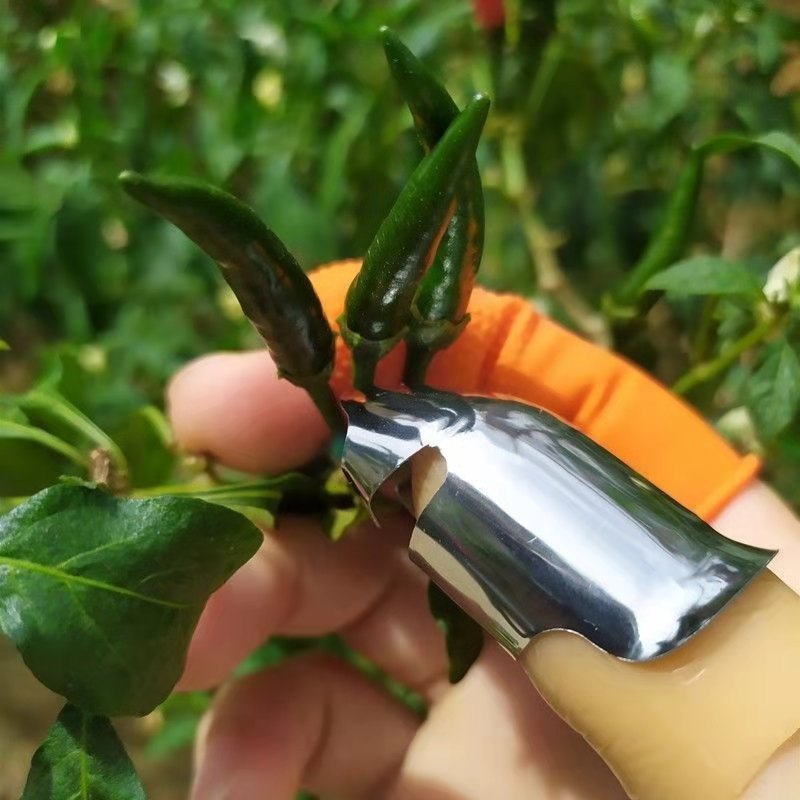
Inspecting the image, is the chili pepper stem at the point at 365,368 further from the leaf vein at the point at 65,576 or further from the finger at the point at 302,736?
the finger at the point at 302,736

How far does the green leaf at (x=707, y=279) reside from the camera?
1.08ft

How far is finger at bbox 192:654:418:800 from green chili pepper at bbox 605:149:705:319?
0.23 m

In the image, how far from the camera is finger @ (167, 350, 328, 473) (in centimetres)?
35

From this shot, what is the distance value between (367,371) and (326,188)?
10.1 inches

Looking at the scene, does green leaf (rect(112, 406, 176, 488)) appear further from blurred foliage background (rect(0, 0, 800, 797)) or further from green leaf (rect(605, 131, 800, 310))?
green leaf (rect(605, 131, 800, 310))

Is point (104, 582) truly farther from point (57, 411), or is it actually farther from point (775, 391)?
point (775, 391)

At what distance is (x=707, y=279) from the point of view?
13.1 inches

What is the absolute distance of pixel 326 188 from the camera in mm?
514

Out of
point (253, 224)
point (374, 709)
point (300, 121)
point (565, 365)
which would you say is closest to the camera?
point (253, 224)

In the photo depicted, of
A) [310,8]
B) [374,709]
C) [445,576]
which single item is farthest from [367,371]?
[310,8]

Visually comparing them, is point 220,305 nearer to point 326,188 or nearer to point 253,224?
point 326,188

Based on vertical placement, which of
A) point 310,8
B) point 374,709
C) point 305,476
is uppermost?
point 310,8

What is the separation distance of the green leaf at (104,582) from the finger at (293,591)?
0.08 m

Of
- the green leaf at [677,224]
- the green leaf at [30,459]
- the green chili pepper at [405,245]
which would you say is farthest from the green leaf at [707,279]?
the green leaf at [30,459]
